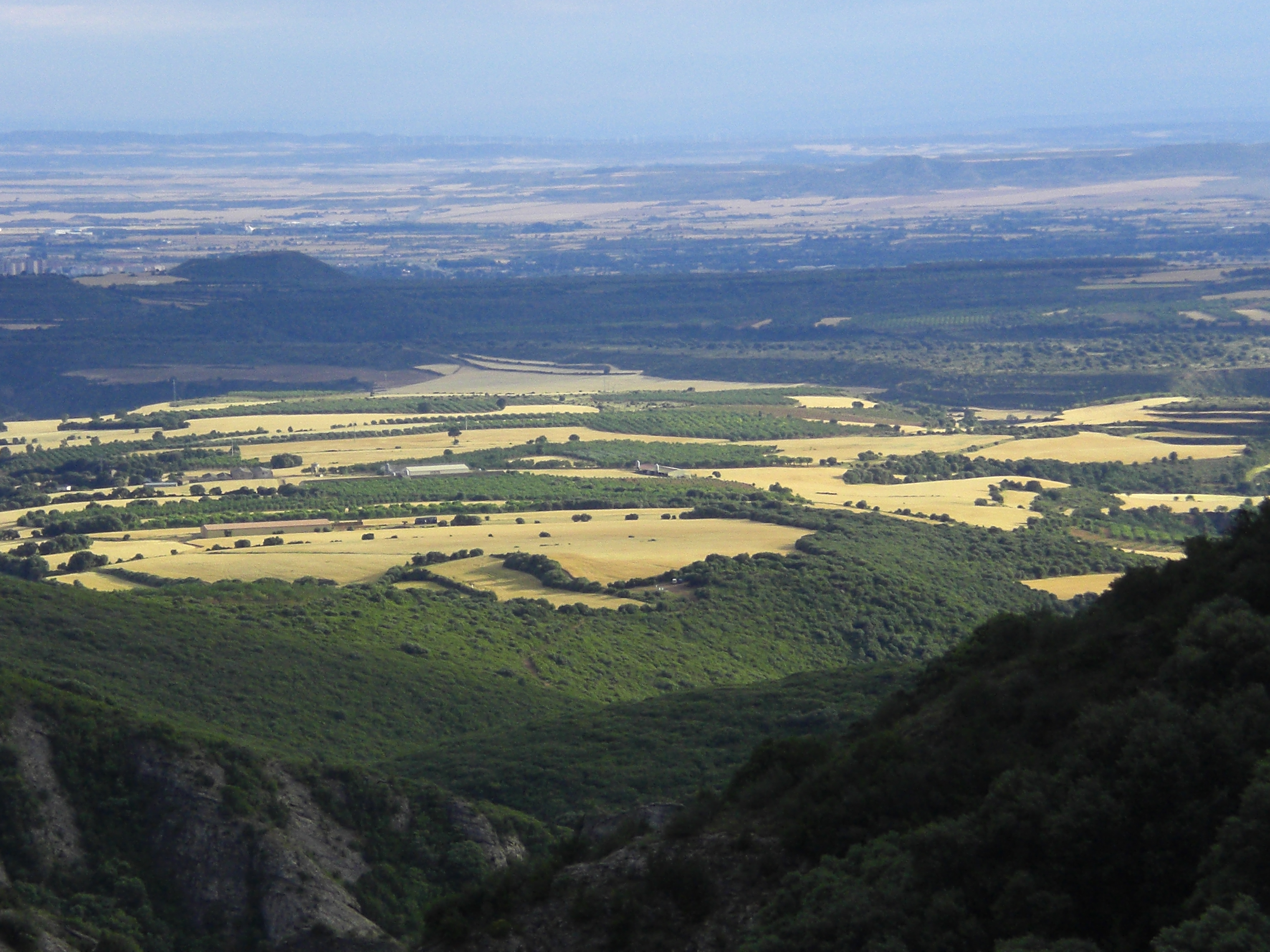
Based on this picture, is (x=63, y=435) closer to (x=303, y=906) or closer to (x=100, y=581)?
Result: (x=100, y=581)

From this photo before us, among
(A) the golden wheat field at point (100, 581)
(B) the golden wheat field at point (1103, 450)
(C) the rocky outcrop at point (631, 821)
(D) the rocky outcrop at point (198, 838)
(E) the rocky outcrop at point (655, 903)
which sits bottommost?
(B) the golden wheat field at point (1103, 450)

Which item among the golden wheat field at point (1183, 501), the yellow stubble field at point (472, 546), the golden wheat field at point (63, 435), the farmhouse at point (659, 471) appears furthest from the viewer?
the golden wheat field at point (63, 435)

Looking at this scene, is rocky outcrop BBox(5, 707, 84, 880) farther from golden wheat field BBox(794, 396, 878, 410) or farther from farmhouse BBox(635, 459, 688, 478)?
golden wheat field BBox(794, 396, 878, 410)

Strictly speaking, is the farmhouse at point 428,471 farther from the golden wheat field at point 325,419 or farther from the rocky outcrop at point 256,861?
the rocky outcrop at point 256,861

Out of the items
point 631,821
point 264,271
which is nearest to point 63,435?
point 264,271

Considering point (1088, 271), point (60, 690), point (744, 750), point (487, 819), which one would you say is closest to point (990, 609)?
point (744, 750)


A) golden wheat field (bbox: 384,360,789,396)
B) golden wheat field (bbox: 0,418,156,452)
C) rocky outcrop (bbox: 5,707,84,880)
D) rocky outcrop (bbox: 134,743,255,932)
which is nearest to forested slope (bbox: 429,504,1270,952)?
rocky outcrop (bbox: 134,743,255,932)


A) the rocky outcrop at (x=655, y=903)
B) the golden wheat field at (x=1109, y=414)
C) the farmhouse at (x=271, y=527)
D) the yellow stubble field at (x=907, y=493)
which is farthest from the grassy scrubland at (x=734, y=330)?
the rocky outcrop at (x=655, y=903)
